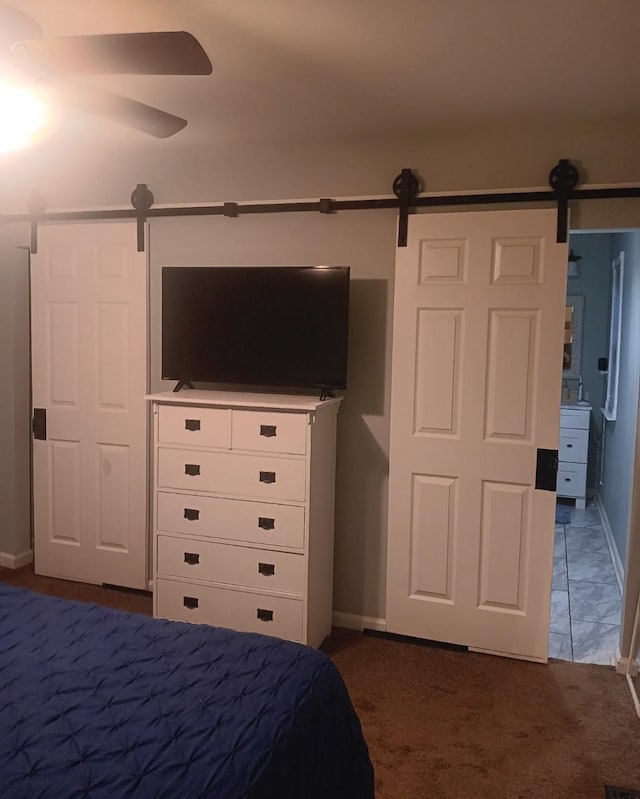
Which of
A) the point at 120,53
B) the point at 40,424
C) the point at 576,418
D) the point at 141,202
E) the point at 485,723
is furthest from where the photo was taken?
the point at 576,418

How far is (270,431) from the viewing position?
301 centimetres

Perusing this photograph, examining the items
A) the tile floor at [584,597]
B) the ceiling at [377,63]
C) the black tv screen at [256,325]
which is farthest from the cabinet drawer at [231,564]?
the ceiling at [377,63]

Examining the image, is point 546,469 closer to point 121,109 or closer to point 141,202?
point 121,109

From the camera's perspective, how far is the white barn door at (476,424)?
3.01 metres

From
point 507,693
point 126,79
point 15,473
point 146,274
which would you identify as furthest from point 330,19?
point 15,473

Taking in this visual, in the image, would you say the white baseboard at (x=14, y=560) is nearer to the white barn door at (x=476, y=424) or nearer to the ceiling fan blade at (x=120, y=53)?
the white barn door at (x=476, y=424)

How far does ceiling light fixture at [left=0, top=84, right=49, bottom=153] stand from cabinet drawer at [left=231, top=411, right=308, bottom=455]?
1441 mm

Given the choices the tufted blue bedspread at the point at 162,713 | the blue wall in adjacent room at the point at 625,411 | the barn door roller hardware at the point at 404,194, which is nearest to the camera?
the tufted blue bedspread at the point at 162,713

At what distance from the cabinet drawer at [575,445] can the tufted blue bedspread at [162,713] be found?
4.64 metres

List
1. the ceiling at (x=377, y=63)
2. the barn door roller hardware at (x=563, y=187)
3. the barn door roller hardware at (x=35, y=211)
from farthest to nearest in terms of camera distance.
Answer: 1. the barn door roller hardware at (x=35, y=211)
2. the barn door roller hardware at (x=563, y=187)
3. the ceiling at (x=377, y=63)

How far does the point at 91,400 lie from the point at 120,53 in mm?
2453

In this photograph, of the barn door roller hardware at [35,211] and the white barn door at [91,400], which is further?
the barn door roller hardware at [35,211]

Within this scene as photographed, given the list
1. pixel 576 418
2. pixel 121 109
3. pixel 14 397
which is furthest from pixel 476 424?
pixel 576 418

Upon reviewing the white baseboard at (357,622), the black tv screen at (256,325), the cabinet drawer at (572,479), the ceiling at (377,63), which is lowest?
Result: the white baseboard at (357,622)
